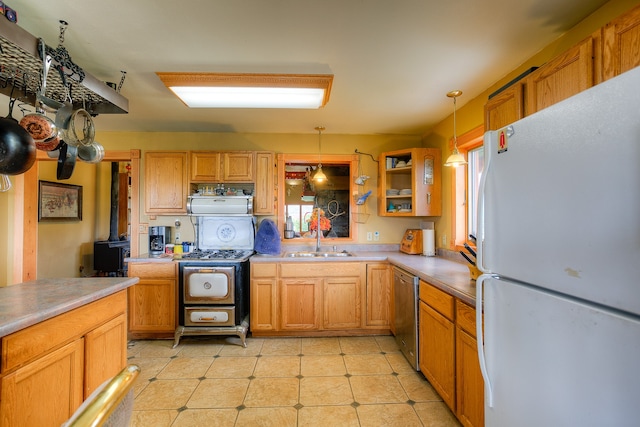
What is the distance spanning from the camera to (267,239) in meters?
3.44

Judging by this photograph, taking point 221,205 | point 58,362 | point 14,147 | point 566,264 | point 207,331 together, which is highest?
point 14,147

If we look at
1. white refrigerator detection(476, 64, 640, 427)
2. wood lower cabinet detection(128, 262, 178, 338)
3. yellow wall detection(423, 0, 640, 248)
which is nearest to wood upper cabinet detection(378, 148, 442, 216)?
yellow wall detection(423, 0, 640, 248)

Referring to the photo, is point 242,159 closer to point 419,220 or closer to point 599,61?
point 419,220

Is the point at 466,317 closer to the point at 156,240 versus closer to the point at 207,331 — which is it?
the point at 207,331

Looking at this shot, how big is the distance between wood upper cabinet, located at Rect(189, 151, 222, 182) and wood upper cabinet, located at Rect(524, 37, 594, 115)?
9.96ft

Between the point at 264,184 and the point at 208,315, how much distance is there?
1557mm

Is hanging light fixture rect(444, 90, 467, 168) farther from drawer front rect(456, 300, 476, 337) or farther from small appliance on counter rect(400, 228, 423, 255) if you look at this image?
drawer front rect(456, 300, 476, 337)

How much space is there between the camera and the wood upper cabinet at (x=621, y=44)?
1.02 m

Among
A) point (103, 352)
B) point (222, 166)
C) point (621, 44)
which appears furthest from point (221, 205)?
point (621, 44)

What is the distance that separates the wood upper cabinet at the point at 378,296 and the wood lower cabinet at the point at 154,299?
2.08 metres

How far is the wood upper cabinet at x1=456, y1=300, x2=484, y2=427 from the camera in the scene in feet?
5.03

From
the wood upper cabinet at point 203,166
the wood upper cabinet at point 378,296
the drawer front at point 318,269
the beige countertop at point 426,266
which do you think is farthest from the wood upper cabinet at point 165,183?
the wood upper cabinet at point 378,296

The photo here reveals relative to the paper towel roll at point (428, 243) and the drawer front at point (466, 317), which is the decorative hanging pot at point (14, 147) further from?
the paper towel roll at point (428, 243)

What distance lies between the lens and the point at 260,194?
3.50m
